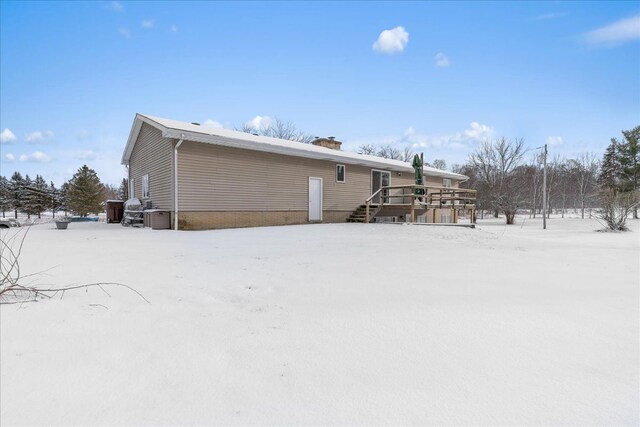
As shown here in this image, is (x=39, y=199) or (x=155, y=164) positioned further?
(x=39, y=199)

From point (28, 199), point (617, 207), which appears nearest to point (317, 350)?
point (617, 207)

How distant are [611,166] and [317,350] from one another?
45.6 meters

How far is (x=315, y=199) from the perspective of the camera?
14875mm

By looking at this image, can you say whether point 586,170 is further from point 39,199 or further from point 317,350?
point 39,199

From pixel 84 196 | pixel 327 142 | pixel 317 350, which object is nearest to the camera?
pixel 317 350

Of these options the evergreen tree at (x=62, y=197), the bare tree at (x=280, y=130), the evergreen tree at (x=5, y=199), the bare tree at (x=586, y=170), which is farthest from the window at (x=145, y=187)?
the bare tree at (x=586, y=170)

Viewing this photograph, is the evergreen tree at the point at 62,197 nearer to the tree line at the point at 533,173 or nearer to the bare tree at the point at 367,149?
the bare tree at the point at 367,149

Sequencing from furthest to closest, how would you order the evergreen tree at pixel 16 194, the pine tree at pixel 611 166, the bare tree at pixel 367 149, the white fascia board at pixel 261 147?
the bare tree at pixel 367 149 → the evergreen tree at pixel 16 194 → the pine tree at pixel 611 166 → the white fascia board at pixel 261 147

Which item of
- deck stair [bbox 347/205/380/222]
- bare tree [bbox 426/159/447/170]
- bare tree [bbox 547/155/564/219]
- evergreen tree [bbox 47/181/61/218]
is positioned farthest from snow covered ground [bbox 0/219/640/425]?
evergreen tree [bbox 47/181/61/218]

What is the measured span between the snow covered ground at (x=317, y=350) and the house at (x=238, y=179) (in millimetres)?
7040

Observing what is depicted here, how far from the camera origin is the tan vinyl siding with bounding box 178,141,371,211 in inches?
441

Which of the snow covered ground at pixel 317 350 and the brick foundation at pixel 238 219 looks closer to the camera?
the snow covered ground at pixel 317 350

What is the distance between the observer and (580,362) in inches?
86.8

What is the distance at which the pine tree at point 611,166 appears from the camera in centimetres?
3263
